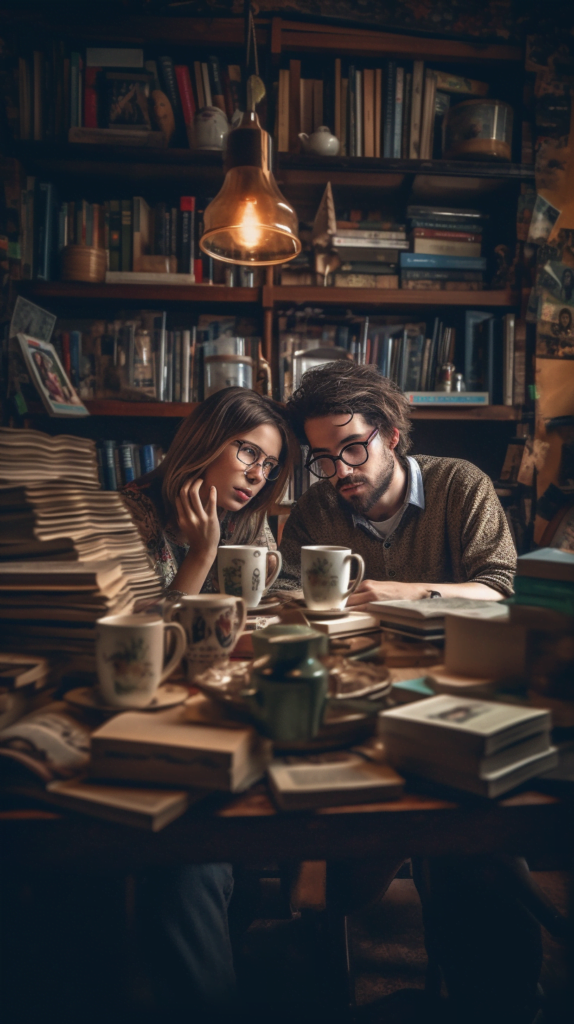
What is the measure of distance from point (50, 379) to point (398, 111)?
176 centimetres

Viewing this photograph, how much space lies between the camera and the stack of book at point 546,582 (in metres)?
0.70

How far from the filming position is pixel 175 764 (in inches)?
21.3

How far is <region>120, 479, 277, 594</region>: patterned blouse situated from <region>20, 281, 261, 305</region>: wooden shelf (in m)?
0.97

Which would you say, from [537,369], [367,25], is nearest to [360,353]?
[537,369]

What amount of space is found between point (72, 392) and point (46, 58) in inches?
52.4

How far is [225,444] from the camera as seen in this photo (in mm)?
1702

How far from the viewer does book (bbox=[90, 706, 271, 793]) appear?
53 centimetres

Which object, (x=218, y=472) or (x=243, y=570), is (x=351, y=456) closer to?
(x=218, y=472)

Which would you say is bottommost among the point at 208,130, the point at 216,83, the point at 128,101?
the point at 208,130

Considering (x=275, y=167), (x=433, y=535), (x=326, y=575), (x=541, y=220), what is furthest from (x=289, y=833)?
(x=541, y=220)

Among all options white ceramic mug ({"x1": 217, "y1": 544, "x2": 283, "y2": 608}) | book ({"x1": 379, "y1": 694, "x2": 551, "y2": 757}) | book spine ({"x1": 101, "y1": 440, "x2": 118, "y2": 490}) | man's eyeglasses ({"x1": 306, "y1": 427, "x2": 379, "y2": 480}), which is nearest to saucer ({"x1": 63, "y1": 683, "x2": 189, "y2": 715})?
book ({"x1": 379, "y1": 694, "x2": 551, "y2": 757})

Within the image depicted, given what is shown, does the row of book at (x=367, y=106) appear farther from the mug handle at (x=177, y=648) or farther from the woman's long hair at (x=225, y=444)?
the mug handle at (x=177, y=648)

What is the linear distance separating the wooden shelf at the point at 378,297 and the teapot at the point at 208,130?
1.88 feet

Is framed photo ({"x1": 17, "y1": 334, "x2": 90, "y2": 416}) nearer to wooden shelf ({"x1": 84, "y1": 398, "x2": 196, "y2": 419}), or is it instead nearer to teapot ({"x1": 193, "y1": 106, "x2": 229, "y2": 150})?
wooden shelf ({"x1": 84, "y1": 398, "x2": 196, "y2": 419})
